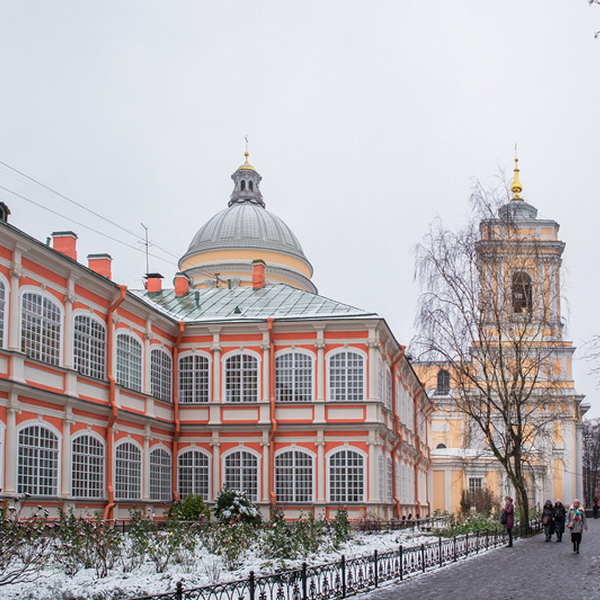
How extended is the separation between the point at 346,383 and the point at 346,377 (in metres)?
0.21

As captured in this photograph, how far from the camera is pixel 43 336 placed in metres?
24.0

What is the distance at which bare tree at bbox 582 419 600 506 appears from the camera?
93219 millimetres

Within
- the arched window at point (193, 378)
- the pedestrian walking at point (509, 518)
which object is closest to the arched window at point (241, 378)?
the arched window at point (193, 378)

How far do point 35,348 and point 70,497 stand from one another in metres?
4.20

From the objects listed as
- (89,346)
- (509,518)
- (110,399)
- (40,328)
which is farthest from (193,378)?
(509,518)

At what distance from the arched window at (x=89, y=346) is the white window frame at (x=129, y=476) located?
8.51 feet

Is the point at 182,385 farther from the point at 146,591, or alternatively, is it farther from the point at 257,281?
the point at 146,591

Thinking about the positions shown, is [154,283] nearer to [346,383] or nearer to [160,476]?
[160,476]

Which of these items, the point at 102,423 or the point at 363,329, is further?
the point at 363,329

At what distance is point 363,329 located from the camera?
105 feet

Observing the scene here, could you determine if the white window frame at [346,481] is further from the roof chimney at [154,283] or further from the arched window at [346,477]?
the roof chimney at [154,283]

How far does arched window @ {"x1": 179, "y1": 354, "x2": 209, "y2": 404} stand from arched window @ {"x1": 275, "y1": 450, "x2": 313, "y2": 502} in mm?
3572

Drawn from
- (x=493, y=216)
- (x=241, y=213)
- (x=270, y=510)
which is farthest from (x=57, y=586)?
(x=241, y=213)

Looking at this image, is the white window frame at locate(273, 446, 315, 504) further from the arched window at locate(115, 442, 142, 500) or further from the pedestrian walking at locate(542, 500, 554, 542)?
the pedestrian walking at locate(542, 500, 554, 542)
